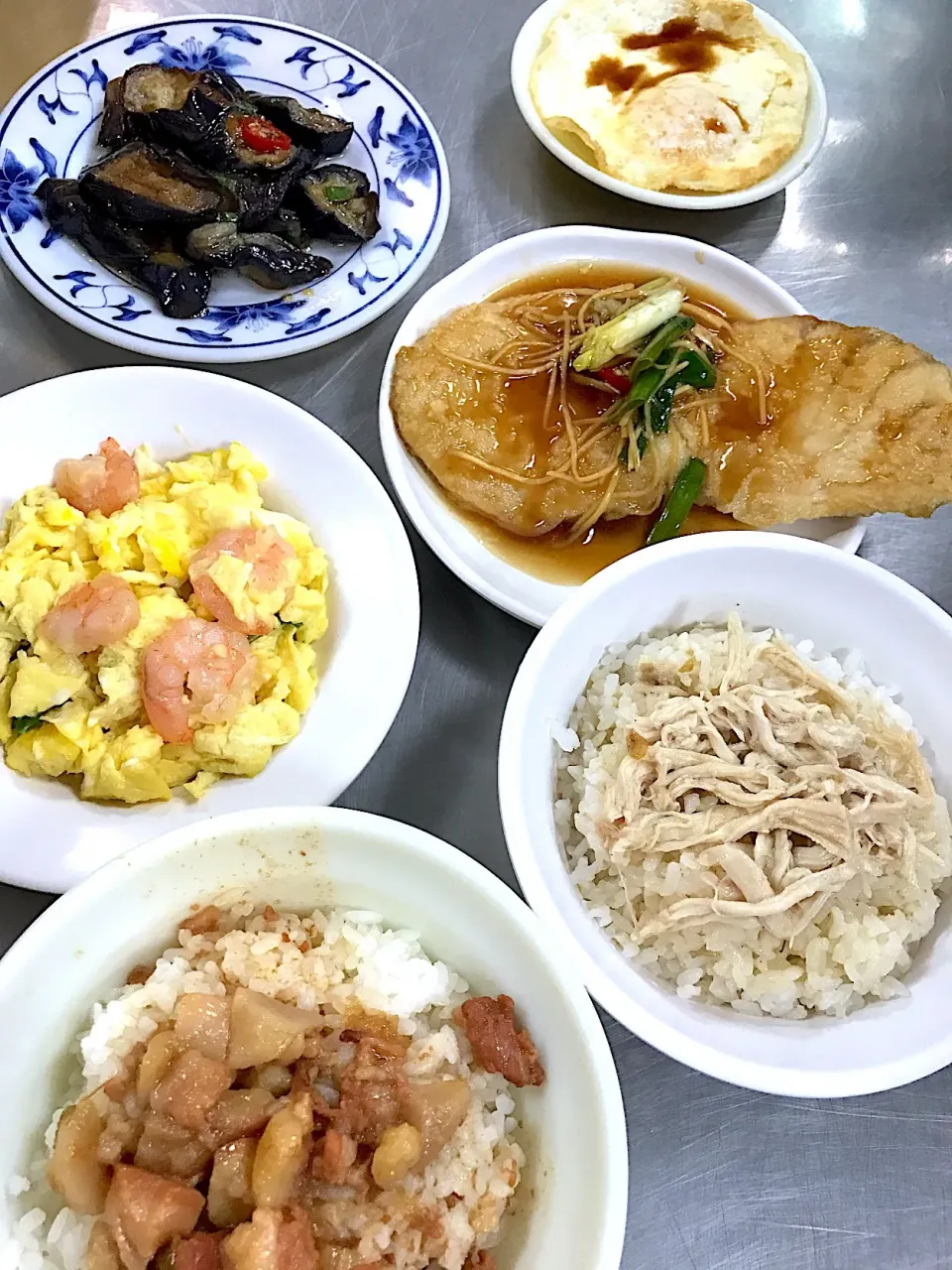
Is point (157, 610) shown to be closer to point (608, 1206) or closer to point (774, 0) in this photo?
point (608, 1206)

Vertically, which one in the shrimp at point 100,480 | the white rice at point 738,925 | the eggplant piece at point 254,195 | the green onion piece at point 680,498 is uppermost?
the eggplant piece at point 254,195

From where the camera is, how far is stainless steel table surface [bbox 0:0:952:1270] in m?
1.81

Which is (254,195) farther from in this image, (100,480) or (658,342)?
(658,342)

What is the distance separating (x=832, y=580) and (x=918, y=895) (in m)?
0.55

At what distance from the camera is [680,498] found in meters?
2.20

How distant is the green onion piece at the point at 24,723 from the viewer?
1689 millimetres

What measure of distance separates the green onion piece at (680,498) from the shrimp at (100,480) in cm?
116

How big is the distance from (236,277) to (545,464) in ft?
2.88

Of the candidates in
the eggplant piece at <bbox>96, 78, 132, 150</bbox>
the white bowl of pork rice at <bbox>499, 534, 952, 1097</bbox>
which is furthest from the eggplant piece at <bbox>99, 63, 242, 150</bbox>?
the white bowl of pork rice at <bbox>499, 534, 952, 1097</bbox>

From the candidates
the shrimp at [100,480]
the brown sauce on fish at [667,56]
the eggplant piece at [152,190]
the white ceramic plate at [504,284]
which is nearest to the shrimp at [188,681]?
the shrimp at [100,480]

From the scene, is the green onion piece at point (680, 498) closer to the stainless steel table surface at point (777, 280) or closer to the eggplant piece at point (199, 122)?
the stainless steel table surface at point (777, 280)

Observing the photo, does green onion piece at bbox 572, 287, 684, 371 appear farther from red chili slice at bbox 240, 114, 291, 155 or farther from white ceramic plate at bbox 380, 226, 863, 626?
red chili slice at bbox 240, 114, 291, 155

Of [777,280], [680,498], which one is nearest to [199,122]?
[680,498]

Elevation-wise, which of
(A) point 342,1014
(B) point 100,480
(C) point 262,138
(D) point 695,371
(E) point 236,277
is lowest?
(A) point 342,1014
